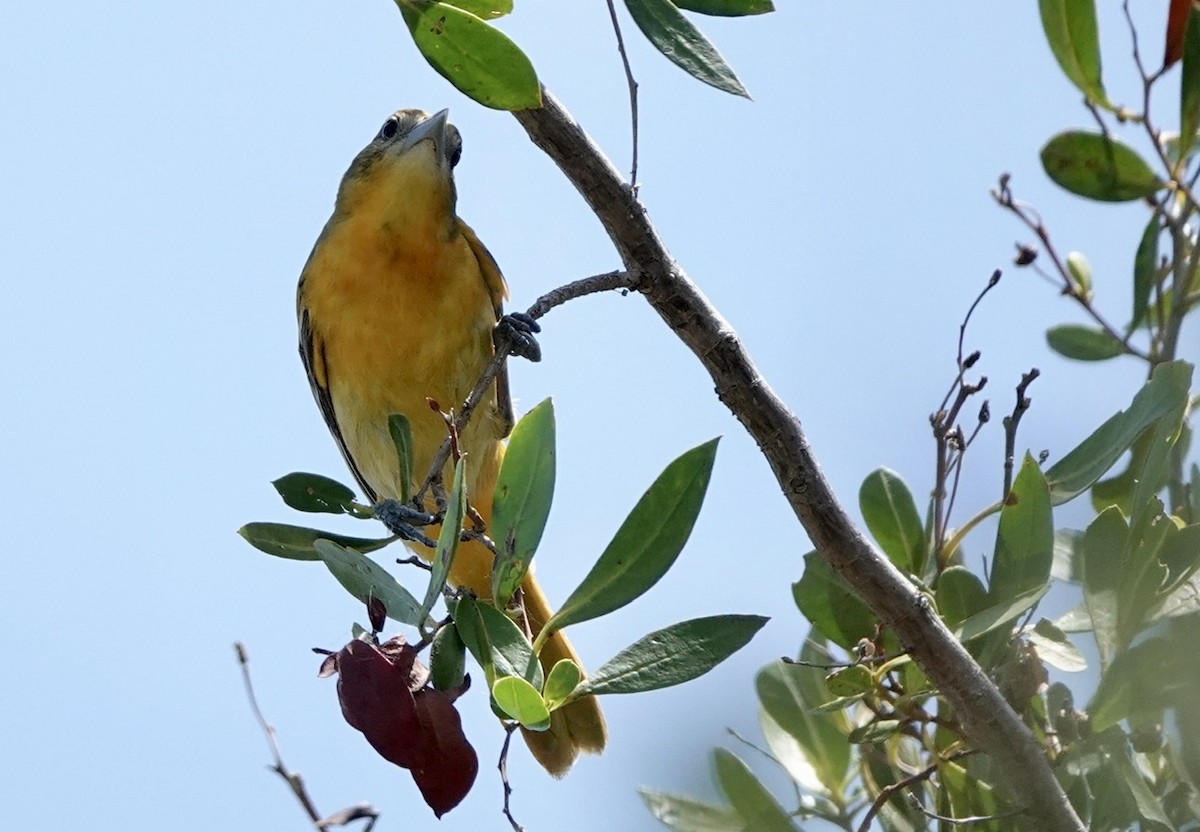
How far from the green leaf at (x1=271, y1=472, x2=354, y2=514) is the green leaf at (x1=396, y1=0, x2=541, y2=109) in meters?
0.95

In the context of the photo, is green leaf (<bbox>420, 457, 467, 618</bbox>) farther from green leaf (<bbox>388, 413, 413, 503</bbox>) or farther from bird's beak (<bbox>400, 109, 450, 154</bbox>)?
bird's beak (<bbox>400, 109, 450, 154</bbox>)

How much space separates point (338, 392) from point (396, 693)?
243cm

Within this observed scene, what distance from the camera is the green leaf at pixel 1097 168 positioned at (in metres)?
2.63

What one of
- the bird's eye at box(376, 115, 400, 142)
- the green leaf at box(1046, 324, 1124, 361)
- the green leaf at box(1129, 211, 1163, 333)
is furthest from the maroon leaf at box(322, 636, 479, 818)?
the bird's eye at box(376, 115, 400, 142)

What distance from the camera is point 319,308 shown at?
165 inches

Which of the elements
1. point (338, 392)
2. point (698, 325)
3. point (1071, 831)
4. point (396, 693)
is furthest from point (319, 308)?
point (1071, 831)

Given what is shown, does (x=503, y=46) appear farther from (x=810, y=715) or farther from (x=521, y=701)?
(x=810, y=715)

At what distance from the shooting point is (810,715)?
2578 millimetres

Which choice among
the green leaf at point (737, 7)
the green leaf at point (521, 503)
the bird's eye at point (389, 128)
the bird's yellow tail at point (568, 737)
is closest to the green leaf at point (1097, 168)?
the green leaf at point (737, 7)

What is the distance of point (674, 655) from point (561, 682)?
178 mm

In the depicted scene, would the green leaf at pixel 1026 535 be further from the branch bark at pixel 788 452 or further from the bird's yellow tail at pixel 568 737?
the bird's yellow tail at pixel 568 737

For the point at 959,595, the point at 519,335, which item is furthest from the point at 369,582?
the point at 519,335

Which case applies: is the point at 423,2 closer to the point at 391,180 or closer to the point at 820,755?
the point at 820,755

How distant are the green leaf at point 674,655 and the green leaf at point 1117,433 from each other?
614 mm
